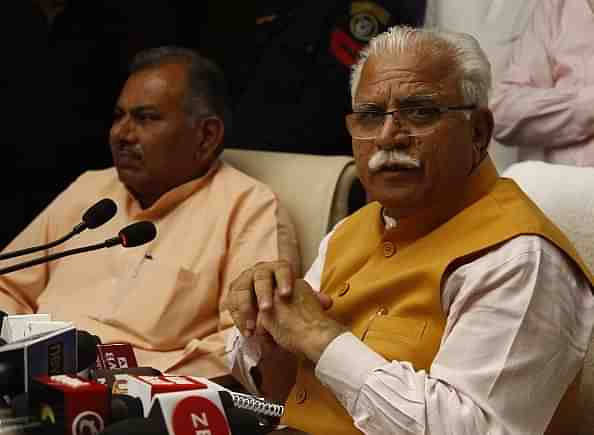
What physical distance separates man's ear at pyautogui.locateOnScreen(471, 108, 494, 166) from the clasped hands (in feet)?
1.20

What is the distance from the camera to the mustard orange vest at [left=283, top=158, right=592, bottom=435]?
5.52 feet

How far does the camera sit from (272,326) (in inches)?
67.2

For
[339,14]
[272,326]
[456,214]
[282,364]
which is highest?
[339,14]

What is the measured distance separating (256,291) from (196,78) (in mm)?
1296

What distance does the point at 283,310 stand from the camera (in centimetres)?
170

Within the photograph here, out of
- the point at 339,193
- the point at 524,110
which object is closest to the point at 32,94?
the point at 339,193

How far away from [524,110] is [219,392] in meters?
1.58

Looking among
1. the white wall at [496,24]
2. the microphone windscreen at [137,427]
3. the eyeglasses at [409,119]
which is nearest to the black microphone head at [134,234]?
the eyeglasses at [409,119]

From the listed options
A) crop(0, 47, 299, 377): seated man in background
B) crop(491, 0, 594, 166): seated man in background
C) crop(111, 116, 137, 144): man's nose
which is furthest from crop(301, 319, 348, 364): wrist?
crop(111, 116, 137, 144): man's nose

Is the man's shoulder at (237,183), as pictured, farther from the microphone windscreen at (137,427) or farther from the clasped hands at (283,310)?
the microphone windscreen at (137,427)

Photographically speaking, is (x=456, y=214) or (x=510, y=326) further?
(x=456, y=214)

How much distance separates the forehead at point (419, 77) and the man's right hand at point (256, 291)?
35 centimetres

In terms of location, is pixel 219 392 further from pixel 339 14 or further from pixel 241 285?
Answer: pixel 339 14

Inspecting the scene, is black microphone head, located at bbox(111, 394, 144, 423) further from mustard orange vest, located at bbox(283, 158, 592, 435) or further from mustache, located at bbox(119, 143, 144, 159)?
mustache, located at bbox(119, 143, 144, 159)
